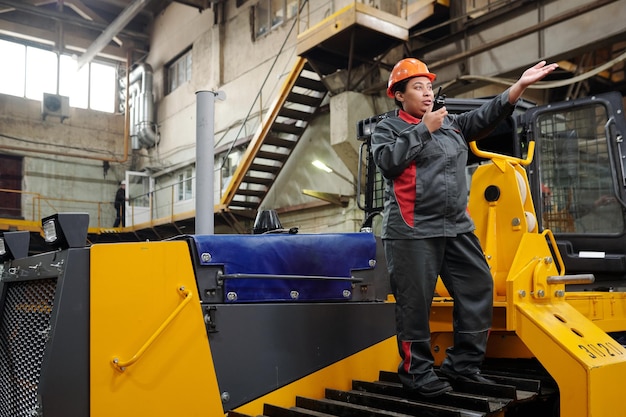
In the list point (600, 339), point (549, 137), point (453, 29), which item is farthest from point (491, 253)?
point (453, 29)

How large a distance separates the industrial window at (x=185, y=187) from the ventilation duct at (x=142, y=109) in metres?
2.58

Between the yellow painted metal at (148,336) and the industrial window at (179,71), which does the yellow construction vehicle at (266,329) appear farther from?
the industrial window at (179,71)

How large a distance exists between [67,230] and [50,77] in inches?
822

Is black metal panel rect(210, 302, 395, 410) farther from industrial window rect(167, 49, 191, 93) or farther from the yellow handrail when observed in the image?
industrial window rect(167, 49, 191, 93)

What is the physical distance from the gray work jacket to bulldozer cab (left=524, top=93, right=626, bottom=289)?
6.75ft

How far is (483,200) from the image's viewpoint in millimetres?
3523

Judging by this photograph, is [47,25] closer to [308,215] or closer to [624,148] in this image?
[308,215]

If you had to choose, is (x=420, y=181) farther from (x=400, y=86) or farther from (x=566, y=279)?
(x=566, y=279)

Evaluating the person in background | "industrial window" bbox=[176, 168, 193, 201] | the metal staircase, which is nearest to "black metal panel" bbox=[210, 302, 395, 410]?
the metal staircase

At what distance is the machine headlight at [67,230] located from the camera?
93.4 inches

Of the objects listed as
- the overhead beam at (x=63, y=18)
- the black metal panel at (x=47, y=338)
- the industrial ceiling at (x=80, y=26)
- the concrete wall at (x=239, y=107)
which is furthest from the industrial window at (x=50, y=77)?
the black metal panel at (x=47, y=338)

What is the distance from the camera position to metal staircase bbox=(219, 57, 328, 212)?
1277 cm

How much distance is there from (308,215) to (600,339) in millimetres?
10694

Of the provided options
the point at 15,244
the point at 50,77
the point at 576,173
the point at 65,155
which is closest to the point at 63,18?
the point at 50,77
